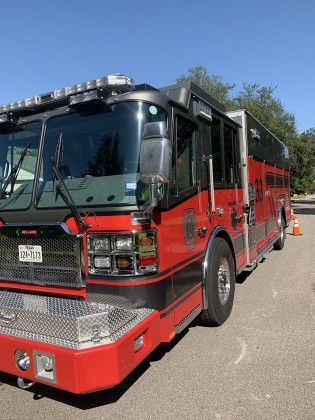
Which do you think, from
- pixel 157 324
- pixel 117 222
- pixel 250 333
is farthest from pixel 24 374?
pixel 250 333

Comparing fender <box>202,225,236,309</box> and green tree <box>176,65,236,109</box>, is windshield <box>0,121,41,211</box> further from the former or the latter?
green tree <box>176,65,236,109</box>

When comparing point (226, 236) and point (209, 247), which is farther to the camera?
point (226, 236)

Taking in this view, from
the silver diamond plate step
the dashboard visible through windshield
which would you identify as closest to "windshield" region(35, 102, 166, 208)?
the dashboard visible through windshield

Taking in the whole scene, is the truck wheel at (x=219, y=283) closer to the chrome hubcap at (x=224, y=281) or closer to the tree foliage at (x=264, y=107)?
the chrome hubcap at (x=224, y=281)

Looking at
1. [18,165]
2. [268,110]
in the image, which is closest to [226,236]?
[18,165]

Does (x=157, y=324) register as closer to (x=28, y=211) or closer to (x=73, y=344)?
(x=73, y=344)


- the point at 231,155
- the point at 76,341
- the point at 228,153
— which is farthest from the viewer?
the point at 231,155

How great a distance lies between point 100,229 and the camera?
114 inches

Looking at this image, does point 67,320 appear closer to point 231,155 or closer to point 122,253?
point 122,253

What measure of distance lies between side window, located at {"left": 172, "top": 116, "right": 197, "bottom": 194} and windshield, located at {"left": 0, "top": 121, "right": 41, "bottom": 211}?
1.32 m

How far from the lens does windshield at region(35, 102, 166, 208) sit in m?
2.99

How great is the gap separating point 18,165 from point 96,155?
36.0 inches

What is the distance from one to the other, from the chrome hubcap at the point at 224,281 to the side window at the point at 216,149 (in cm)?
105

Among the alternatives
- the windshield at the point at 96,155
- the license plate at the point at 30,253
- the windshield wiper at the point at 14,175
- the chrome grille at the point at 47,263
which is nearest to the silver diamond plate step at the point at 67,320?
the chrome grille at the point at 47,263
